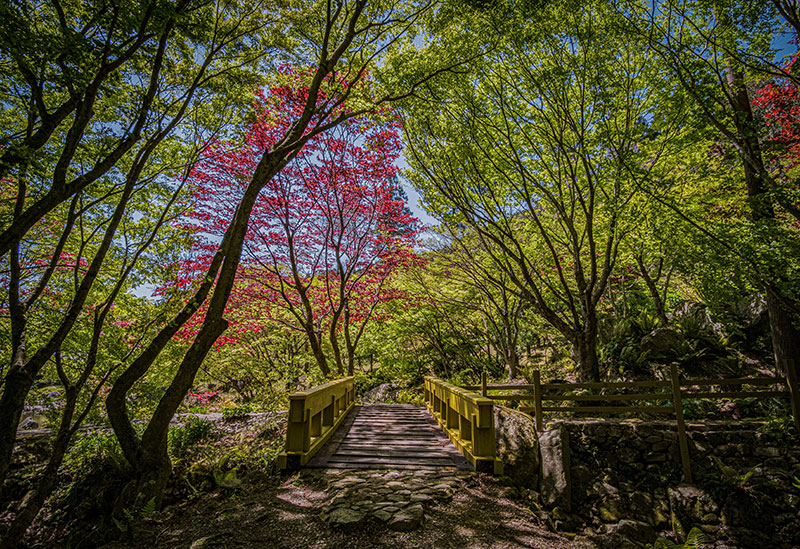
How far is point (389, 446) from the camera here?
5.25 meters

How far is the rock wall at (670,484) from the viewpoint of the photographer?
13.3 ft

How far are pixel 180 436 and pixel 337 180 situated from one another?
21.7ft

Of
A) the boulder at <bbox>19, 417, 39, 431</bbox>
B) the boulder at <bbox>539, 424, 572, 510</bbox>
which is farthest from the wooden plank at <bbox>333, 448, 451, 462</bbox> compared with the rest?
the boulder at <bbox>19, 417, 39, 431</bbox>

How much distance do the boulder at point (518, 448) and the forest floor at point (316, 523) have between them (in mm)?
515

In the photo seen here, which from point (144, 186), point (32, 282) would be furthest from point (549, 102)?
point (32, 282)

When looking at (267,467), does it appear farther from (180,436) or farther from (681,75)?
(681,75)

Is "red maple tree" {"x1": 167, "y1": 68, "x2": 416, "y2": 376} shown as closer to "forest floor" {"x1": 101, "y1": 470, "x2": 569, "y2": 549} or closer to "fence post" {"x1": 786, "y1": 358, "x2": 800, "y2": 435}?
"forest floor" {"x1": 101, "y1": 470, "x2": 569, "y2": 549}

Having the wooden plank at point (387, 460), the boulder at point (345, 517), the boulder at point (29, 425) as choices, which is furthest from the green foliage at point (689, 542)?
the boulder at point (29, 425)

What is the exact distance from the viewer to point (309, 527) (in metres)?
2.90

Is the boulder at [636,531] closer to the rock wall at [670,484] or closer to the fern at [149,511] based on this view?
the rock wall at [670,484]

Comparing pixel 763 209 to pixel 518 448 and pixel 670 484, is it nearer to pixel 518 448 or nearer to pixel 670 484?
pixel 670 484

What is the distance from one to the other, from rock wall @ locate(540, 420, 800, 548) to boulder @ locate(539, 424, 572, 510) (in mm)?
12

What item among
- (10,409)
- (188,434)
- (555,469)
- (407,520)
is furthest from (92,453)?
(555,469)

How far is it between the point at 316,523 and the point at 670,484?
5132mm
